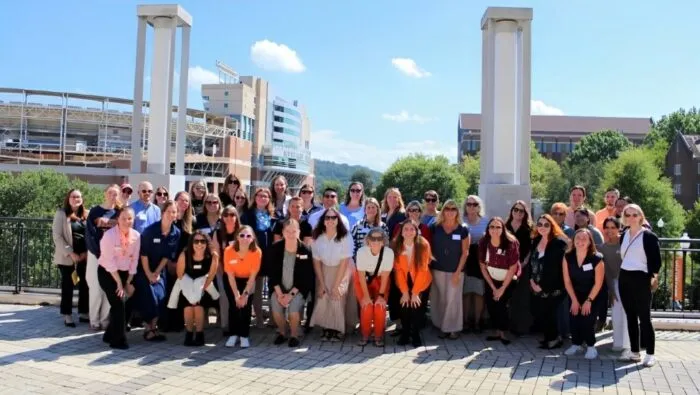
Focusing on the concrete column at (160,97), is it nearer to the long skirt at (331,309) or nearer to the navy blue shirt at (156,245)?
the navy blue shirt at (156,245)

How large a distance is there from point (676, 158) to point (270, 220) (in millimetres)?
63601

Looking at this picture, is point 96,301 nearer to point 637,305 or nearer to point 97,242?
point 97,242

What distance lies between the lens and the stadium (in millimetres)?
65750

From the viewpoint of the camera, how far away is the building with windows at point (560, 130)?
359 ft

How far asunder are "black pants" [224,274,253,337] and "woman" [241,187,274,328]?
0.38 meters

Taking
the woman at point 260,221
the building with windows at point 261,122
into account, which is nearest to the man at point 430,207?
the woman at point 260,221

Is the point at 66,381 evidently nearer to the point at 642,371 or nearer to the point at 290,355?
the point at 290,355

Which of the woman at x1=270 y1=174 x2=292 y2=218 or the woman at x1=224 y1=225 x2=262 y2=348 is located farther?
the woman at x1=270 y1=174 x2=292 y2=218

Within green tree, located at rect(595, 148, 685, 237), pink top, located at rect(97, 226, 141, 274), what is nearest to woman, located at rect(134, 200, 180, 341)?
pink top, located at rect(97, 226, 141, 274)

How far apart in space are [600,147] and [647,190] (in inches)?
1367

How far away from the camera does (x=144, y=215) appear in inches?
289

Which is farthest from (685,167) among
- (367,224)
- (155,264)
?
(155,264)

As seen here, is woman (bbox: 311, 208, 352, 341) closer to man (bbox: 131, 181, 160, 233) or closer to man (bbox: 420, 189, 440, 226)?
man (bbox: 420, 189, 440, 226)

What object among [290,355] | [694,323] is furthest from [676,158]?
[290,355]
